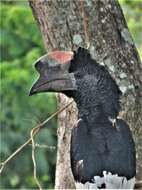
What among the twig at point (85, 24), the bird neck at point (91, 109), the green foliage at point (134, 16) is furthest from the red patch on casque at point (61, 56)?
the green foliage at point (134, 16)

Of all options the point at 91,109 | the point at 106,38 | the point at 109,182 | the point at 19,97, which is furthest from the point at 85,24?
the point at 19,97

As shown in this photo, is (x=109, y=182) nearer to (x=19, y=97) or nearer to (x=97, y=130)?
(x=97, y=130)

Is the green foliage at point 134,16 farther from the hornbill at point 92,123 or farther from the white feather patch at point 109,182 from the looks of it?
the white feather patch at point 109,182

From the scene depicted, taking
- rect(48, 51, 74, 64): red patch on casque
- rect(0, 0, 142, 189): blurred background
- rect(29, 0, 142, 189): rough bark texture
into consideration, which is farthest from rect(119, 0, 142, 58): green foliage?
rect(48, 51, 74, 64): red patch on casque

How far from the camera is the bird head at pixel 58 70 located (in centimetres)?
256

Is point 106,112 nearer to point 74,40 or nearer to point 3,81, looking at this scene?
point 74,40

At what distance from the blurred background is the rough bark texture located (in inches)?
94.6

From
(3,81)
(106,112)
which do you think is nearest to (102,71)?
(106,112)

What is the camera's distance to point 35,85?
260cm

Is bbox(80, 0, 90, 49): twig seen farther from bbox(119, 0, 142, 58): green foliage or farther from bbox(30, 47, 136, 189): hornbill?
bbox(119, 0, 142, 58): green foliage

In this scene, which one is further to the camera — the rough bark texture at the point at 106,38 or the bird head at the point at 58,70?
the rough bark texture at the point at 106,38

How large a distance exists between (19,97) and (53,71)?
3265 millimetres

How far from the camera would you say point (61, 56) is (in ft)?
8.48

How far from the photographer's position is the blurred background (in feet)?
18.6
